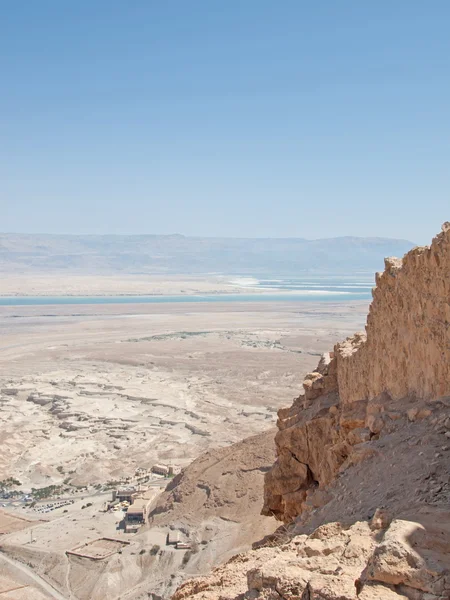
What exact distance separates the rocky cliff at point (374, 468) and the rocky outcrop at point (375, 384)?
18 millimetres

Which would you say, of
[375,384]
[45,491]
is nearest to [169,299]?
[45,491]

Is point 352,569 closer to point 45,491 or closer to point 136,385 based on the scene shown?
point 45,491

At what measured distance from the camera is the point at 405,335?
8.09 meters

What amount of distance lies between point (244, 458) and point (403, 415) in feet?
46.6

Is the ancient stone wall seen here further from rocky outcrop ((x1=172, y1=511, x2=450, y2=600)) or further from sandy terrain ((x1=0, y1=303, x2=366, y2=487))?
sandy terrain ((x1=0, y1=303, x2=366, y2=487))

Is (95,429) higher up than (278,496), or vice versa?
(278,496)

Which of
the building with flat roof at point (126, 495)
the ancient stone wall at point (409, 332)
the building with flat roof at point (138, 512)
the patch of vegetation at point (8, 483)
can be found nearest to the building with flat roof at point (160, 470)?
the building with flat roof at point (126, 495)

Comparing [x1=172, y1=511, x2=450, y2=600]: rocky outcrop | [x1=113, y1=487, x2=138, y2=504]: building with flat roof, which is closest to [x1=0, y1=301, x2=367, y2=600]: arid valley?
[x1=113, y1=487, x2=138, y2=504]: building with flat roof

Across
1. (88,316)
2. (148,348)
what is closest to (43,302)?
(88,316)

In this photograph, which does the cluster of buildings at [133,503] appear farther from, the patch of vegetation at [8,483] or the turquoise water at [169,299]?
the turquoise water at [169,299]

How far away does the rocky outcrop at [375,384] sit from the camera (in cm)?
710

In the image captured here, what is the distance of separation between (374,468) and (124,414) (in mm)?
32644

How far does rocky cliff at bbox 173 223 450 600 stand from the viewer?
3.66 m

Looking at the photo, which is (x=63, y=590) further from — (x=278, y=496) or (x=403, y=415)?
(x=403, y=415)
